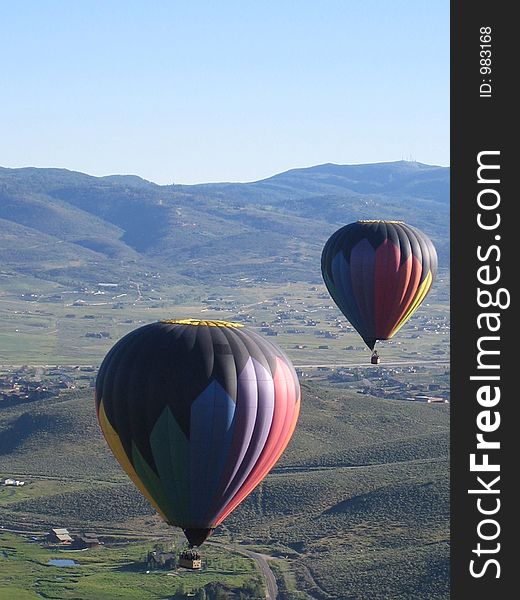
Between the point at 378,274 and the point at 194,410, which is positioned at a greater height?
the point at 378,274

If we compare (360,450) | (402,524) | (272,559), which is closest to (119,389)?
(272,559)

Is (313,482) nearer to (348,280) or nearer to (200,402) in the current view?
(348,280)

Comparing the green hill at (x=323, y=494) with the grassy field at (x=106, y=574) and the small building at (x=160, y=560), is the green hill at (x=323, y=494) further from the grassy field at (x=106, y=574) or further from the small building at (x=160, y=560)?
the small building at (x=160, y=560)

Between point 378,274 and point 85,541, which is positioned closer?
point 378,274

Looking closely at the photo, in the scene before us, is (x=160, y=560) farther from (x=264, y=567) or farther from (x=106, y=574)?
(x=264, y=567)

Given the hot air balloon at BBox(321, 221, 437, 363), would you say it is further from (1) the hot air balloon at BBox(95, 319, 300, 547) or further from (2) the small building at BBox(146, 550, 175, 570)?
(1) the hot air balloon at BBox(95, 319, 300, 547)

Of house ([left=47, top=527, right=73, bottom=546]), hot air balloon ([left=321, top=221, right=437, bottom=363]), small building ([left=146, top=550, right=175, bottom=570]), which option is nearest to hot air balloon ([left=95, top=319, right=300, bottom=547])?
hot air balloon ([left=321, top=221, right=437, bottom=363])

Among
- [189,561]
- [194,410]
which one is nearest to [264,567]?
[189,561]

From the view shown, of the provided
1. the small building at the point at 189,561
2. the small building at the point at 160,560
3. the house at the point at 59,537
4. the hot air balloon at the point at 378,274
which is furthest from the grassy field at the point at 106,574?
the small building at the point at 189,561
